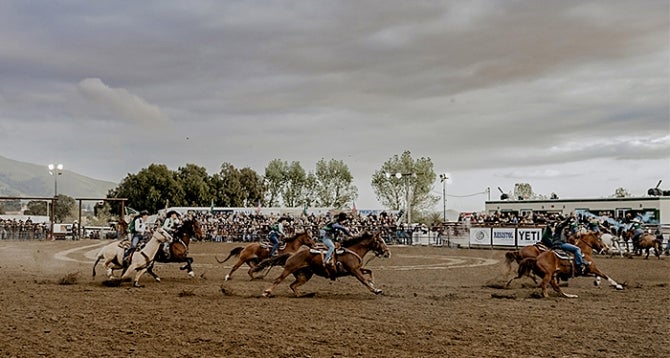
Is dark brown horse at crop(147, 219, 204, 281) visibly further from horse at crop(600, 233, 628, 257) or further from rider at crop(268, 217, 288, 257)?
horse at crop(600, 233, 628, 257)

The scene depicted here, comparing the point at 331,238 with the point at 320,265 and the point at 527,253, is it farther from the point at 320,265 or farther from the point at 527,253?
the point at 527,253

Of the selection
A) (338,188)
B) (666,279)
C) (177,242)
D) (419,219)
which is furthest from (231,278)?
(338,188)

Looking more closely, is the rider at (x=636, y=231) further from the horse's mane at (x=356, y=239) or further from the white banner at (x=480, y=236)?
the horse's mane at (x=356, y=239)

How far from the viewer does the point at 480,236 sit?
36969 millimetres

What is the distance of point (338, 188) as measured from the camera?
76.6 metres

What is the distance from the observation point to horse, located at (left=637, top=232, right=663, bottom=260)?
30.1 m

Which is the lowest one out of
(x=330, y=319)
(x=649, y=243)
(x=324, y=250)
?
(x=330, y=319)

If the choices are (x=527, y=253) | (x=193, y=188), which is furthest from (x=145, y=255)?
(x=193, y=188)

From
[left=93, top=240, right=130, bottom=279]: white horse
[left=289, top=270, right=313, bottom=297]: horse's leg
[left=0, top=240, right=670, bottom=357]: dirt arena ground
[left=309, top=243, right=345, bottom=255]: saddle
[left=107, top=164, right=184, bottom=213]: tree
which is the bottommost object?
[left=0, top=240, right=670, bottom=357]: dirt arena ground

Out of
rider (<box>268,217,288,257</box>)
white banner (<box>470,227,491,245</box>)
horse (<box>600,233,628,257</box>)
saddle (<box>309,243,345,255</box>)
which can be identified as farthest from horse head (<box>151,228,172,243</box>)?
white banner (<box>470,227,491,245</box>)

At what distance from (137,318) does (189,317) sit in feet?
3.09

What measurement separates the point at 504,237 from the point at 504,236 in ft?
0.19

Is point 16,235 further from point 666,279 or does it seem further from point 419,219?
point 666,279

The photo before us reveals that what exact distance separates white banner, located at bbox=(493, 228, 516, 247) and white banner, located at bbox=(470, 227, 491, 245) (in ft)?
1.71
